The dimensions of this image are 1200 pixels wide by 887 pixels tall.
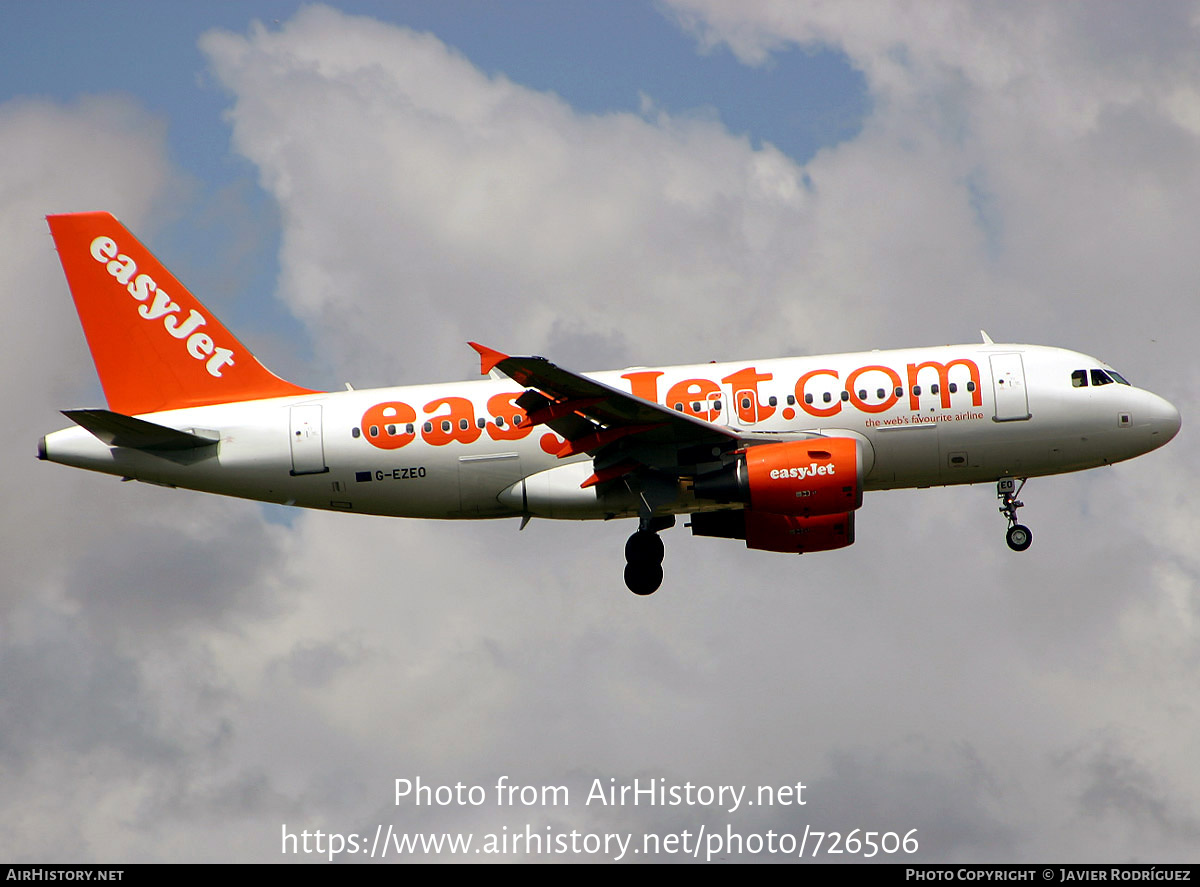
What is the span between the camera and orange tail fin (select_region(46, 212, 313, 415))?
40.3 m

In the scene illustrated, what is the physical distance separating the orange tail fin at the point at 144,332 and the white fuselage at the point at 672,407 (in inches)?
61.4

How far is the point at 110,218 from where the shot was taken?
4203cm

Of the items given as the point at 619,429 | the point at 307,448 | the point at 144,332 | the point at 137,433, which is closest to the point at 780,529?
the point at 619,429

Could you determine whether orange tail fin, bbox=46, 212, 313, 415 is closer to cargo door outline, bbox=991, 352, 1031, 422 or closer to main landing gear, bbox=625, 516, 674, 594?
main landing gear, bbox=625, 516, 674, 594

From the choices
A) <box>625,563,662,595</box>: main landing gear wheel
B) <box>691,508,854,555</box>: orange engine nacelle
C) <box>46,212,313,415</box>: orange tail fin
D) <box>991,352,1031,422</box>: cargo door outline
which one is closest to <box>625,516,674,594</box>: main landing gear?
<box>625,563,662,595</box>: main landing gear wheel

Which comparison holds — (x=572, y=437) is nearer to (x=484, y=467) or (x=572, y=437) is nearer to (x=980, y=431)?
(x=484, y=467)

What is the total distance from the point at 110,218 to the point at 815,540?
22.5m

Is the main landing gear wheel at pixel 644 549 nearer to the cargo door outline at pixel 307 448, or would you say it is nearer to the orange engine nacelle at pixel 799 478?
the orange engine nacelle at pixel 799 478

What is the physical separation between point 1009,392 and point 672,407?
8713mm

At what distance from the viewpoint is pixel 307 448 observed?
3812cm

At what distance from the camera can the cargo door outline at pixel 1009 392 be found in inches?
1453

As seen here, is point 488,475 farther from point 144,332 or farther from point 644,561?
point 144,332

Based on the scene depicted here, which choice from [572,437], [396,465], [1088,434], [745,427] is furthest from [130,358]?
[1088,434]

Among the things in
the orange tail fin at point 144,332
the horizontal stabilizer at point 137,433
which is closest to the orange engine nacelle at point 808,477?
the orange tail fin at point 144,332
